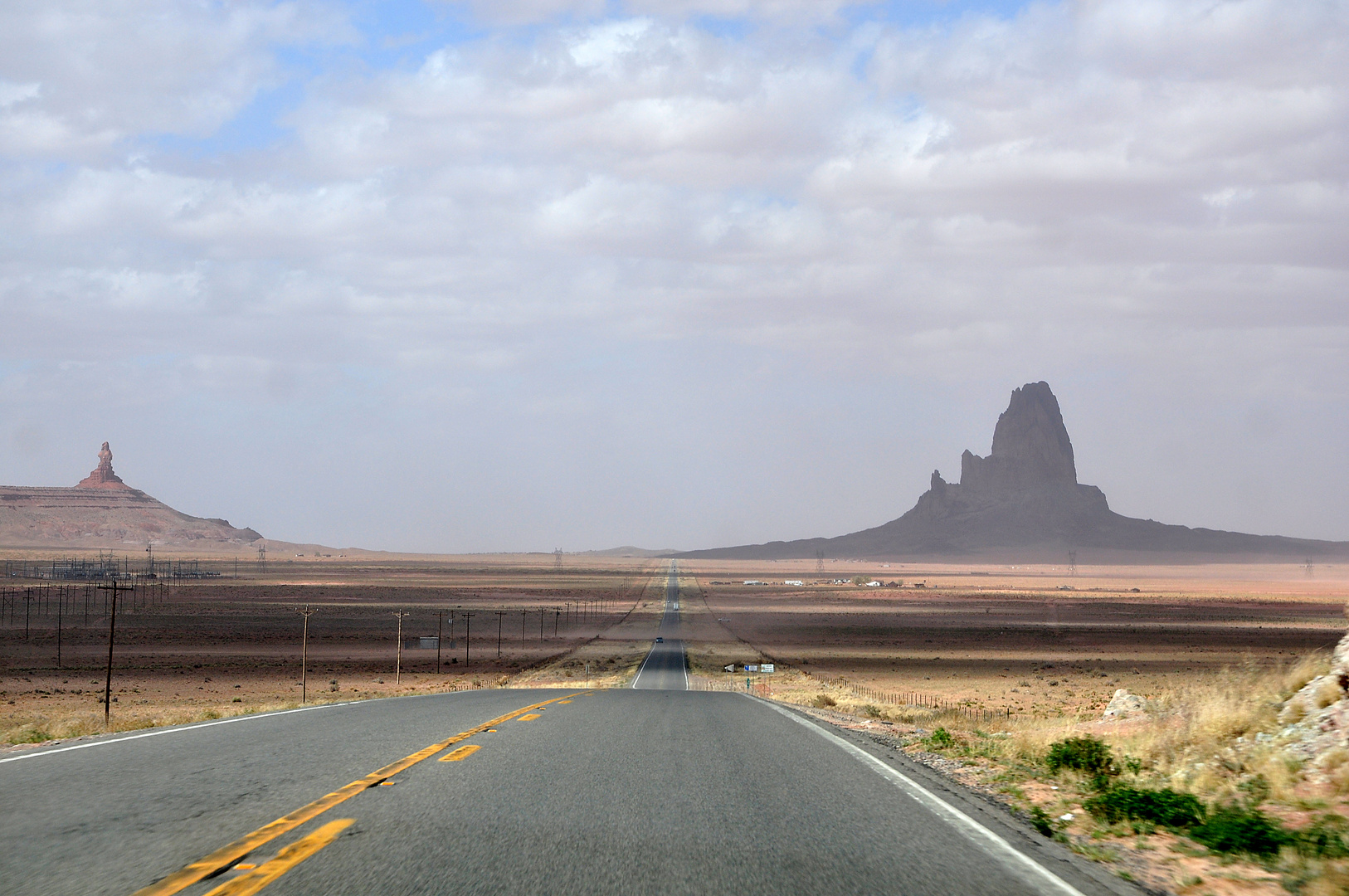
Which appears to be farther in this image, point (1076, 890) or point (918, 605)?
point (918, 605)

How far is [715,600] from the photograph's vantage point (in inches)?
6634

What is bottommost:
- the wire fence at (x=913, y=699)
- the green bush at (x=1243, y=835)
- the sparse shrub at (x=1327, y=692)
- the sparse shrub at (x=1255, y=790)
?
the wire fence at (x=913, y=699)

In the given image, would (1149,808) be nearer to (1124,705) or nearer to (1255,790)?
(1255,790)

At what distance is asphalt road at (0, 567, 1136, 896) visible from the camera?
6.08 m

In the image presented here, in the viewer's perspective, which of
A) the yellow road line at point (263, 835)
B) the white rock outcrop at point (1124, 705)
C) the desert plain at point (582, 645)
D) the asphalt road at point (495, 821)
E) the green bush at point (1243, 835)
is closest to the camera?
the yellow road line at point (263, 835)

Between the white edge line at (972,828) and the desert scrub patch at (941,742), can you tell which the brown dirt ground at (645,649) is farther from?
the desert scrub patch at (941,742)

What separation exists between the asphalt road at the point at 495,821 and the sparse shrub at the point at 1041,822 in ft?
0.89

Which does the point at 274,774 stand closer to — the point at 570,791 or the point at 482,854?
the point at 570,791

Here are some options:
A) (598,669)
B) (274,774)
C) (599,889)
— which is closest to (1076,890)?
(599,889)

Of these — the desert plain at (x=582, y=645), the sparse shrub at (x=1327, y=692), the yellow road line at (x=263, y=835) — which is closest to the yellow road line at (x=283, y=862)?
the yellow road line at (x=263, y=835)

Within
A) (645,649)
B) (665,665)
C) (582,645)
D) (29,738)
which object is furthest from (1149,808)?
(582,645)

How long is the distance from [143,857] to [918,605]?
153 meters

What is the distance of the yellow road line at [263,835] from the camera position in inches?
225

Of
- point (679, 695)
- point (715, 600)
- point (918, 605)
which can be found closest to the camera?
point (679, 695)
